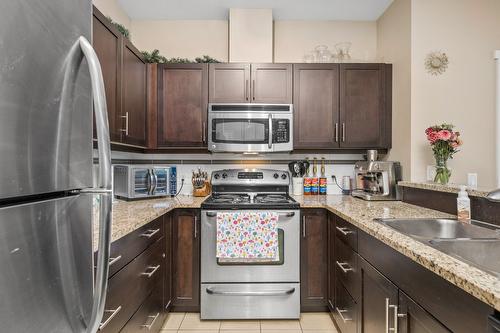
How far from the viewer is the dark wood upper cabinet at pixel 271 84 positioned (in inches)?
108

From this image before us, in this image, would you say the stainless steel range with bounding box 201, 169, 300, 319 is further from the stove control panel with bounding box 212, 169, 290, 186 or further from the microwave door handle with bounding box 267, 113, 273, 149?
the microwave door handle with bounding box 267, 113, 273, 149

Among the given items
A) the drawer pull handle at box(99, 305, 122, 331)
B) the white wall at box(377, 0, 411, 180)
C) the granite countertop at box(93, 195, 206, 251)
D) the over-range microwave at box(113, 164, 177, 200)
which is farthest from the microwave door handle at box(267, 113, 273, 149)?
the drawer pull handle at box(99, 305, 122, 331)

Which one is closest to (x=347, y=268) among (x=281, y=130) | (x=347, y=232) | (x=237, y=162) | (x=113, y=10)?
(x=347, y=232)

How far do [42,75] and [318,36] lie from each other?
2.99 m

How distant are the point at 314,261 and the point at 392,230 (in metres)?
1.10

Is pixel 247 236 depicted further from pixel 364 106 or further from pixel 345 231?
pixel 364 106

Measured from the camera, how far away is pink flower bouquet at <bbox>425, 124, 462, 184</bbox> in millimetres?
2148

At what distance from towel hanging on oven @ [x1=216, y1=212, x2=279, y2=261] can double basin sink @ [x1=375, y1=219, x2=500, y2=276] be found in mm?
854

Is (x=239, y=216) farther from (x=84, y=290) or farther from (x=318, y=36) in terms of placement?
(x=318, y=36)

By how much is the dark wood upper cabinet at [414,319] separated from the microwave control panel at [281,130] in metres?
1.67

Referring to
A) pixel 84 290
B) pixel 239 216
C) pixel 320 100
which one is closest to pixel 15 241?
pixel 84 290

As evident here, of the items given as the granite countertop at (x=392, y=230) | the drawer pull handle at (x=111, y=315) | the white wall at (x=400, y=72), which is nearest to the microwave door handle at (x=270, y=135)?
the granite countertop at (x=392, y=230)

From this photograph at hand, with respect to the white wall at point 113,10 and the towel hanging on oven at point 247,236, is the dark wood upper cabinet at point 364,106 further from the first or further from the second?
the white wall at point 113,10

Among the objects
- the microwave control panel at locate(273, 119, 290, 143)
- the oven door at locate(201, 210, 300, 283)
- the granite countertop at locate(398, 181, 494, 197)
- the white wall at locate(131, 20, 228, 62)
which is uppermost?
the white wall at locate(131, 20, 228, 62)
